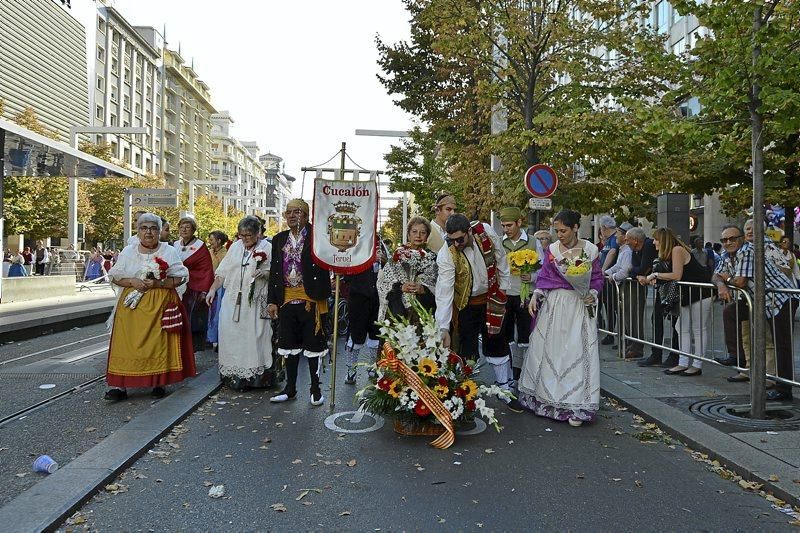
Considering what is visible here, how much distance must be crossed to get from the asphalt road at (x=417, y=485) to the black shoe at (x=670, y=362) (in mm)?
3299

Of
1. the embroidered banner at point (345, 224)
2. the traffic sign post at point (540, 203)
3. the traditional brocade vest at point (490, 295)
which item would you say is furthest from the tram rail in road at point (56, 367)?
the traffic sign post at point (540, 203)

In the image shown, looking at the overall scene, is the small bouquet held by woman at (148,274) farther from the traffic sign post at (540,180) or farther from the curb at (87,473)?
the traffic sign post at (540,180)

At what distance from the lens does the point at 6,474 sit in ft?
13.9

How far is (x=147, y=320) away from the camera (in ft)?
21.0

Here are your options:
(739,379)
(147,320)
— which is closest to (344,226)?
(147,320)

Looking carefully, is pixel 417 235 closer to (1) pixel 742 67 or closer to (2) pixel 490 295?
(2) pixel 490 295

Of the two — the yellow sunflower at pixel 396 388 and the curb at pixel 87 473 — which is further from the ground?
the yellow sunflower at pixel 396 388

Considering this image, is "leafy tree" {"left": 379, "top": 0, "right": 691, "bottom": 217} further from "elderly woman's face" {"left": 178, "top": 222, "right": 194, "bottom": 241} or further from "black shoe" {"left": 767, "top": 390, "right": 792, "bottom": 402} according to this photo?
"elderly woman's face" {"left": 178, "top": 222, "right": 194, "bottom": 241}

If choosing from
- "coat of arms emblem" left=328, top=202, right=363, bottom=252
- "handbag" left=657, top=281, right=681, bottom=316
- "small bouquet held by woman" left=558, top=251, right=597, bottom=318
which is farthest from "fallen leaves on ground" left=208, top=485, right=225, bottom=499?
"handbag" left=657, top=281, right=681, bottom=316

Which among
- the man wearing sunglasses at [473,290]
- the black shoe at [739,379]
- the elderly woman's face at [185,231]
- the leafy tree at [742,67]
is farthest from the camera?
the elderly woman's face at [185,231]

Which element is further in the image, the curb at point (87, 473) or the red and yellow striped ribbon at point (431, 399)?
the red and yellow striped ribbon at point (431, 399)

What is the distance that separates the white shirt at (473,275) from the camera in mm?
5668

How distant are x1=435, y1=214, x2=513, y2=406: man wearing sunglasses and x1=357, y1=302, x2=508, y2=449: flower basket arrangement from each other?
438 millimetres

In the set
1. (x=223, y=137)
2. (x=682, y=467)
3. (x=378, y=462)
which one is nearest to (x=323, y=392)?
(x=378, y=462)
